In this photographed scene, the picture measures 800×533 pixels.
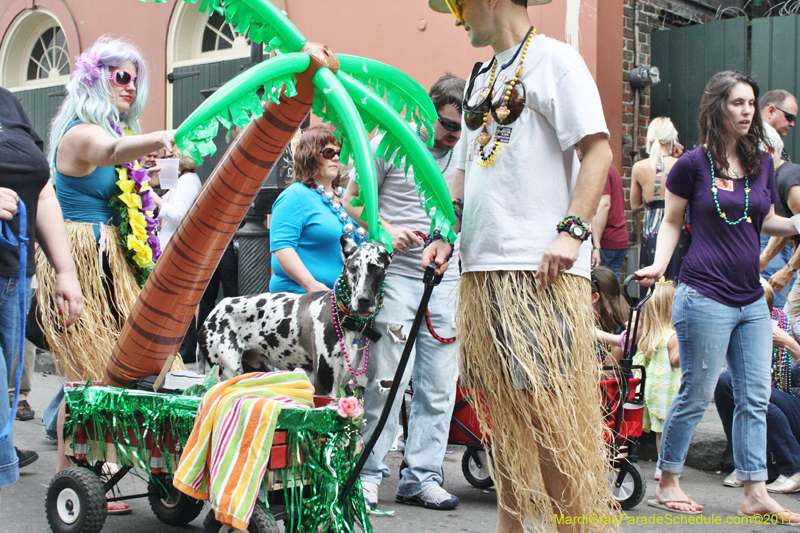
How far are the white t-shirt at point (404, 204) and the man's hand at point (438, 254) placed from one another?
3.85 ft

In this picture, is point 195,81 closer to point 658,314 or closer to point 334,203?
point 334,203

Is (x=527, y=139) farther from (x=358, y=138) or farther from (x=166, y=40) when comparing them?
(x=166, y=40)

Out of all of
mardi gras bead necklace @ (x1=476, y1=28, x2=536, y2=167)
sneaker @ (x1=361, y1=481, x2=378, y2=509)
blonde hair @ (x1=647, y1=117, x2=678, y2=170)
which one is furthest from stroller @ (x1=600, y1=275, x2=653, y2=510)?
blonde hair @ (x1=647, y1=117, x2=678, y2=170)

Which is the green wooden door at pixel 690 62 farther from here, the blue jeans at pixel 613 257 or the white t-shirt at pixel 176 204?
the white t-shirt at pixel 176 204

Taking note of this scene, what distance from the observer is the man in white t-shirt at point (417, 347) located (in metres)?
3.87

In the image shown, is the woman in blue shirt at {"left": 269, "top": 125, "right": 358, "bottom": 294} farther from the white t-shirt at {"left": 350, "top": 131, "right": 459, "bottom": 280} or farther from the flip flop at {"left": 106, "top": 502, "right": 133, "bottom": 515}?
the flip flop at {"left": 106, "top": 502, "right": 133, "bottom": 515}

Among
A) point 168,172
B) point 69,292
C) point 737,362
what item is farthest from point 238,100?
point 168,172

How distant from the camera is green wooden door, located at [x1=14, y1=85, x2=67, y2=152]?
1290cm

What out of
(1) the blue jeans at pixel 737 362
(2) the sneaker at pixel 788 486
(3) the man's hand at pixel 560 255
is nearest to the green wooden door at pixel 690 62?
(2) the sneaker at pixel 788 486

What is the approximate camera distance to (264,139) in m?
2.66

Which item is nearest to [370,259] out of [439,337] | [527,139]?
[439,337]

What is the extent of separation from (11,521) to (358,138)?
98.9 inches

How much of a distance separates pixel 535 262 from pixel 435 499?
1.82 metres

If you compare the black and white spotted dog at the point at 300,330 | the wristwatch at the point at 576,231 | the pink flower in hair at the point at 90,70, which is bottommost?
the black and white spotted dog at the point at 300,330
